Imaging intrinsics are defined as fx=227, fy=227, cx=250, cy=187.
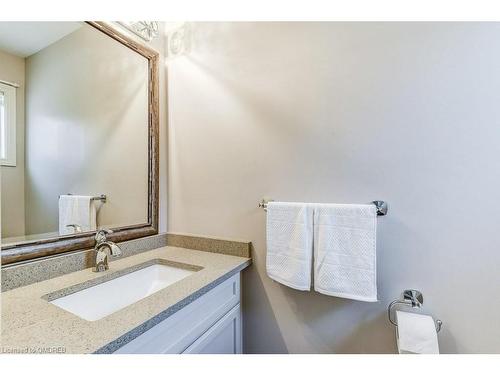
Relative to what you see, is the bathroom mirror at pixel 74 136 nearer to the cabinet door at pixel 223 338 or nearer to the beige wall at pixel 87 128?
the beige wall at pixel 87 128

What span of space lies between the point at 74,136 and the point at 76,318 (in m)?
0.73

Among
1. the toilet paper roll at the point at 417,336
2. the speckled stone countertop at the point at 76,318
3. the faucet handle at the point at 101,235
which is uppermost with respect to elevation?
the faucet handle at the point at 101,235

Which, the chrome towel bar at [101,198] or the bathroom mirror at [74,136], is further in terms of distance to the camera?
the chrome towel bar at [101,198]

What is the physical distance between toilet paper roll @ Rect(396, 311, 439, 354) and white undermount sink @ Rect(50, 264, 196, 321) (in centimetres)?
84

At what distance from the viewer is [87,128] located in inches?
39.4

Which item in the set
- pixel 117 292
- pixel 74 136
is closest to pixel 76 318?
pixel 117 292

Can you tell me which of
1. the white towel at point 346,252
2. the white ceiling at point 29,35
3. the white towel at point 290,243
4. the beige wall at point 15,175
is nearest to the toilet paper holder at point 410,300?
the white towel at point 346,252

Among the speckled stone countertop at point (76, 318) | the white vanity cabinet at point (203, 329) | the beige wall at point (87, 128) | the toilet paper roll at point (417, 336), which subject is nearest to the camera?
the speckled stone countertop at point (76, 318)

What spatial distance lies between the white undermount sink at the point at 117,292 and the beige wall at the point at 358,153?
0.94 ft

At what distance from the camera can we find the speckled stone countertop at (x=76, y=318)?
50 centimetres

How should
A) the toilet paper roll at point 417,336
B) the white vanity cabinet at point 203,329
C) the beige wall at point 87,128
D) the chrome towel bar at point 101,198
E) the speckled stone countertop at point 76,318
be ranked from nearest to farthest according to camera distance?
the speckled stone countertop at point 76,318
the white vanity cabinet at point 203,329
the toilet paper roll at point 417,336
the beige wall at point 87,128
the chrome towel bar at point 101,198

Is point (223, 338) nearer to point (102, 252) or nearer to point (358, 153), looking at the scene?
point (102, 252)
